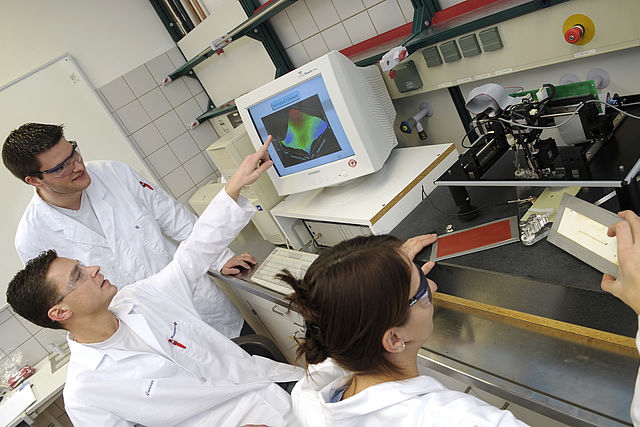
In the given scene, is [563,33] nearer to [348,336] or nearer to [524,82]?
[524,82]

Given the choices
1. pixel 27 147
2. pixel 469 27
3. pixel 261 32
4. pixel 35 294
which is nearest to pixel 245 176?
pixel 35 294

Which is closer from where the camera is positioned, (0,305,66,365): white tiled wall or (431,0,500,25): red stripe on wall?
(431,0,500,25): red stripe on wall

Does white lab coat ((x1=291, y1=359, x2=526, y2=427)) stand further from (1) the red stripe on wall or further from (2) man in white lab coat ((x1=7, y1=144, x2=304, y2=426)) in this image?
(1) the red stripe on wall

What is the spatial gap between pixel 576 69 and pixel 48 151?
2.02m

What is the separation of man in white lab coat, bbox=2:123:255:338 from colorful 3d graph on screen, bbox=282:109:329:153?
577 millimetres

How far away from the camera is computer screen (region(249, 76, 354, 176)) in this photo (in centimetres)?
160

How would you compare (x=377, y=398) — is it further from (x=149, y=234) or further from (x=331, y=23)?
(x=331, y=23)

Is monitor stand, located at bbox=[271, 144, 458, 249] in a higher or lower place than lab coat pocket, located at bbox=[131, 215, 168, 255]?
lower

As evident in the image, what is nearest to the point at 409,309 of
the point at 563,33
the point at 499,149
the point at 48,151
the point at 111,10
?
the point at 499,149

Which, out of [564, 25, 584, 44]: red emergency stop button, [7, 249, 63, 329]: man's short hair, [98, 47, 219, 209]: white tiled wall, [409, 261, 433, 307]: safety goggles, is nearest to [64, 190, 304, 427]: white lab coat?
[7, 249, 63, 329]: man's short hair

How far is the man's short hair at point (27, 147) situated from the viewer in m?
1.63

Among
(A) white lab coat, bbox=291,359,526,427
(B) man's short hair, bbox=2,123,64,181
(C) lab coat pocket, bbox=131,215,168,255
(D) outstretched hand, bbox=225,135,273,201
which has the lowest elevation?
(A) white lab coat, bbox=291,359,526,427

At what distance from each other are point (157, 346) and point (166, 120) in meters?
2.41

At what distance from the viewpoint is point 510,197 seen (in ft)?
4.55
